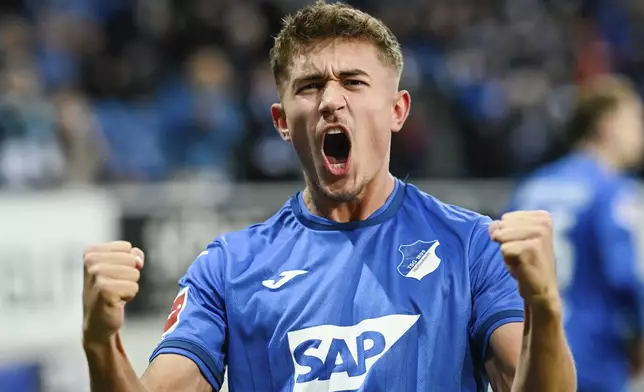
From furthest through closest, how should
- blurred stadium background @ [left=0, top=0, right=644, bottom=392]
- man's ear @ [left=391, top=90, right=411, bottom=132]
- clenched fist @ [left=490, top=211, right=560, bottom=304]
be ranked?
blurred stadium background @ [left=0, top=0, right=644, bottom=392] → man's ear @ [left=391, top=90, right=411, bottom=132] → clenched fist @ [left=490, top=211, right=560, bottom=304]

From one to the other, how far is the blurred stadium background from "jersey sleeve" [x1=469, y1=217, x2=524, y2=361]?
580cm

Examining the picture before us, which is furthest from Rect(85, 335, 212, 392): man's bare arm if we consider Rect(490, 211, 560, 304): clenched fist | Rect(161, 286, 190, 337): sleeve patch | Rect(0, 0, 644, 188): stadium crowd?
Rect(0, 0, 644, 188): stadium crowd

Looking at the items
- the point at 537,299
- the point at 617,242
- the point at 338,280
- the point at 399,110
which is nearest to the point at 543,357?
the point at 537,299

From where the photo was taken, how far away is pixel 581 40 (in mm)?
13734

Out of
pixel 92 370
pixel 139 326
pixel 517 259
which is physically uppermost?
pixel 517 259

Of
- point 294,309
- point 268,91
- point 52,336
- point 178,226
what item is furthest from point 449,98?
point 294,309

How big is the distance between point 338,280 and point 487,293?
424mm

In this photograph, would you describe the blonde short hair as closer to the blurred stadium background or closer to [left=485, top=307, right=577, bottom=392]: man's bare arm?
[left=485, top=307, right=577, bottom=392]: man's bare arm

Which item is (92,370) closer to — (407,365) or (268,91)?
(407,365)

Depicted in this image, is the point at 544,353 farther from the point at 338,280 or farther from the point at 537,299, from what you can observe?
the point at 338,280

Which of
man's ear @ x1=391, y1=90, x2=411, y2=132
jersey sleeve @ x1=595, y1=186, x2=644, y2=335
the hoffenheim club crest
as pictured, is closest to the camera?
the hoffenheim club crest

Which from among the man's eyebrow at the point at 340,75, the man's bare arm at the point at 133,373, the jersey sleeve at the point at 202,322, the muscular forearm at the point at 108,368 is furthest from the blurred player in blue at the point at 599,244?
the muscular forearm at the point at 108,368

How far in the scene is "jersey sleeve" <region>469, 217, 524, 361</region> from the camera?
2.98m

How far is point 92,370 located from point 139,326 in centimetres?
624
